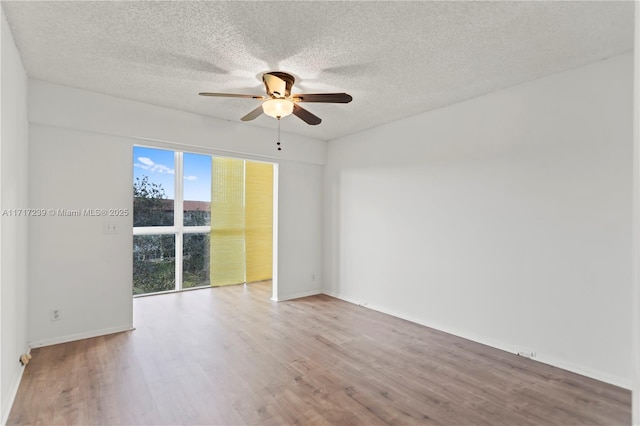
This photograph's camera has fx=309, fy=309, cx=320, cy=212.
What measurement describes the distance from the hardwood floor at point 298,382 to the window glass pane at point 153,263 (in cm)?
170

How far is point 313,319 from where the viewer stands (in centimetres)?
402

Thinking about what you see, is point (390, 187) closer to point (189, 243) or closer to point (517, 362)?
point (517, 362)

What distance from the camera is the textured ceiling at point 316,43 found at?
1984 millimetres

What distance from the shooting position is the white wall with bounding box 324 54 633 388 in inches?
99.1

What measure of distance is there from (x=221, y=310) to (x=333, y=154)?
3.02 meters

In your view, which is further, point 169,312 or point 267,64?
point 169,312

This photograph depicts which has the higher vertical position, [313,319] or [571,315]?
[571,315]

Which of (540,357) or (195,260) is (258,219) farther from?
(540,357)

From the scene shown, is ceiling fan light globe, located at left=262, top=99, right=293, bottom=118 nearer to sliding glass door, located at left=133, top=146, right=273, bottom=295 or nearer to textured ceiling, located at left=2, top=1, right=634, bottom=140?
textured ceiling, located at left=2, top=1, right=634, bottom=140

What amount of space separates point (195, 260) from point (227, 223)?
880mm

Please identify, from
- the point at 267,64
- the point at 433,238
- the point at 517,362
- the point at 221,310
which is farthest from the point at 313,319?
the point at 267,64

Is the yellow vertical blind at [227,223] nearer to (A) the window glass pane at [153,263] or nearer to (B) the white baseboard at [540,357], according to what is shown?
(A) the window glass pane at [153,263]

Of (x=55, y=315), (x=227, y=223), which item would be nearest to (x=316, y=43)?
(x=55, y=315)

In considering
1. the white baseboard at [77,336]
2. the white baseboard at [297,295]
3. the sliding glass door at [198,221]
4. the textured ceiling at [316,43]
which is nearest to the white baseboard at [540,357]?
the white baseboard at [297,295]
